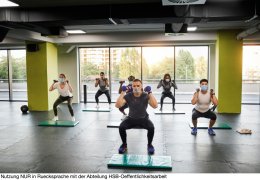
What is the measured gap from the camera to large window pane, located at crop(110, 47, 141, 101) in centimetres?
1137

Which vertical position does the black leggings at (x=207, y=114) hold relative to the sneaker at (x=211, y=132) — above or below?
above

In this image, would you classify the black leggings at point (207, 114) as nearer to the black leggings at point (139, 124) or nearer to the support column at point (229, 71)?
the black leggings at point (139, 124)

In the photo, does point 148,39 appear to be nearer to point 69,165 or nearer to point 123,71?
point 123,71

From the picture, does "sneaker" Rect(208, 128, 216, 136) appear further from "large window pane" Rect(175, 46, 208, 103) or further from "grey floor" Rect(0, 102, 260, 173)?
"large window pane" Rect(175, 46, 208, 103)

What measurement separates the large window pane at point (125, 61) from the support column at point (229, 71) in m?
3.68

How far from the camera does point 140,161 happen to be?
4.01 meters

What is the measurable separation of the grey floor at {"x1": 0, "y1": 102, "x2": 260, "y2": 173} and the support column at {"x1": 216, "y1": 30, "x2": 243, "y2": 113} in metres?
1.16

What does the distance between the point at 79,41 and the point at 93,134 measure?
4.57 metres

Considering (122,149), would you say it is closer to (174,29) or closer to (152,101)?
(152,101)

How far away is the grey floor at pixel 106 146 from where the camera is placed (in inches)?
154

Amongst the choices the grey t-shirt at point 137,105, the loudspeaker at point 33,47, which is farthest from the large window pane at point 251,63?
the loudspeaker at point 33,47

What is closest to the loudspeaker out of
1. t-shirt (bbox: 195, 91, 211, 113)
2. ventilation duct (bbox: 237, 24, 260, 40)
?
t-shirt (bbox: 195, 91, 211, 113)

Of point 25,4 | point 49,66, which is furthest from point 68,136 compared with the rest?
point 49,66

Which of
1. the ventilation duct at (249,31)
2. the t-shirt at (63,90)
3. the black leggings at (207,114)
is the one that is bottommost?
the black leggings at (207,114)
